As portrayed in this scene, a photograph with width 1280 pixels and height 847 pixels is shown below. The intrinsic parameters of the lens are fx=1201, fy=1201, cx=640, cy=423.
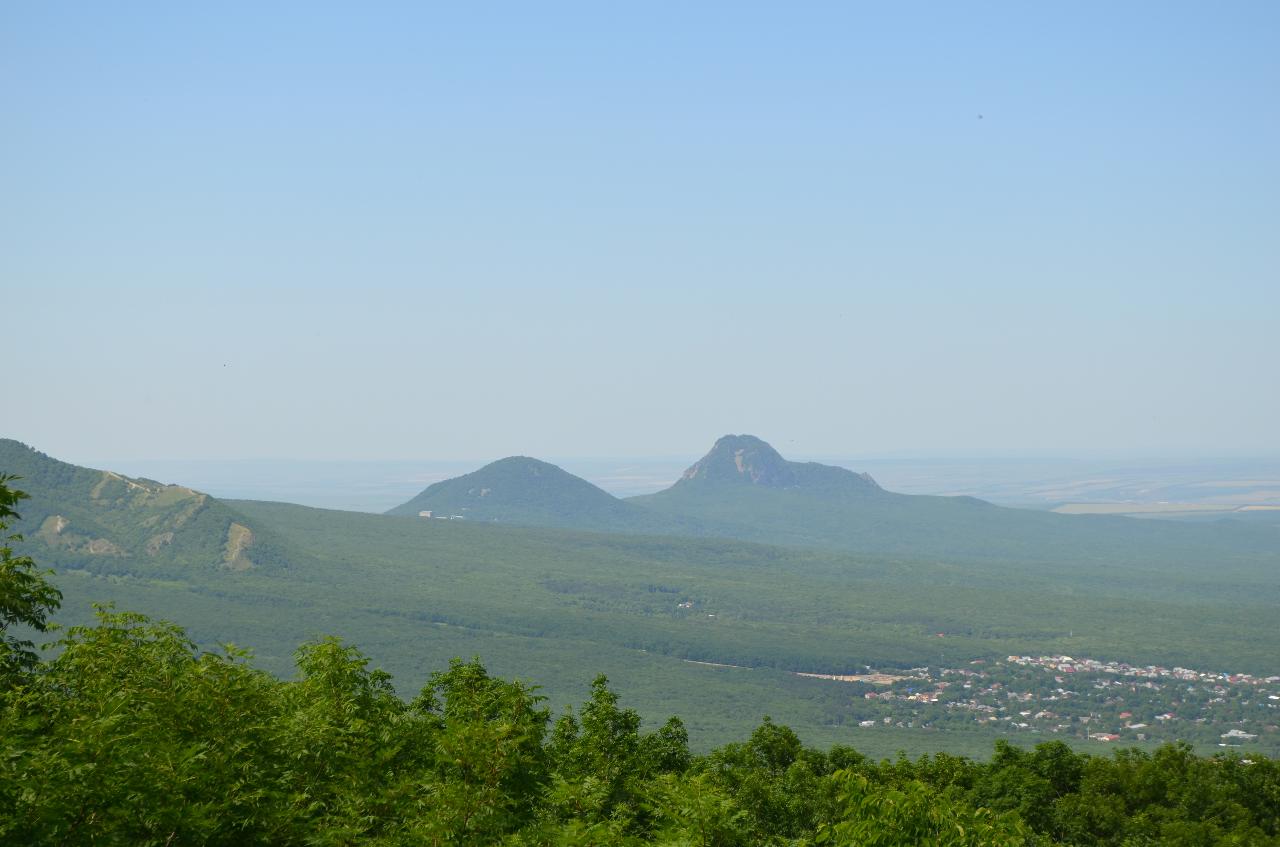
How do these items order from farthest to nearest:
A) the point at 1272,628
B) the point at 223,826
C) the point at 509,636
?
1. the point at 1272,628
2. the point at 509,636
3. the point at 223,826

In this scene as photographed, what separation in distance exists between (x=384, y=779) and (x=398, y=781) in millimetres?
1866

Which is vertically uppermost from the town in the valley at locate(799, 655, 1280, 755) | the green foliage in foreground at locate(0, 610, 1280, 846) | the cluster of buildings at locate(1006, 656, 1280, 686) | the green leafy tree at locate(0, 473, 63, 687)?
the green leafy tree at locate(0, 473, 63, 687)

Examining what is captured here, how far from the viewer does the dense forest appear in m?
18.4

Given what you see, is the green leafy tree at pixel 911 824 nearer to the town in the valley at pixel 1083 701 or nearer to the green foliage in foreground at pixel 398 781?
the green foliage in foreground at pixel 398 781

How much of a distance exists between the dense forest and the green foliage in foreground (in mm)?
61

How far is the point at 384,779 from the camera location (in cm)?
2661

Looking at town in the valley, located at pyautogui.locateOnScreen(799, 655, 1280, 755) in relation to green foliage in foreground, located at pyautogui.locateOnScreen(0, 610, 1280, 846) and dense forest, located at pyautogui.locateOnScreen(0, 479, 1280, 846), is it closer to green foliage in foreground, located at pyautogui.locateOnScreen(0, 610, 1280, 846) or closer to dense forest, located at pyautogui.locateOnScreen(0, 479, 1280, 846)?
dense forest, located at pyautogui.locateOnScreen(0, 479, 1280, 846)

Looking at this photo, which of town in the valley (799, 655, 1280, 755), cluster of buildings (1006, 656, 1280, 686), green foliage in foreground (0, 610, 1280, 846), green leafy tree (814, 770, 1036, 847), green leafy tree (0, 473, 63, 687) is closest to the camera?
green foliage in foreground (0, 610, 1280, 846)

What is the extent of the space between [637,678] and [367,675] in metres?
127

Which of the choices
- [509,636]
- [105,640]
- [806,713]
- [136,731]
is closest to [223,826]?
[136,731]

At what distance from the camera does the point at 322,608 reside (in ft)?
592

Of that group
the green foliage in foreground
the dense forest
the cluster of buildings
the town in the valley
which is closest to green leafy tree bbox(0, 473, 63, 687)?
the dense forest

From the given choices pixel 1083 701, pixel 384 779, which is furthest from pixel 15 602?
pixel 1083 701

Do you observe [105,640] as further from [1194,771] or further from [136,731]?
[1194,771]
